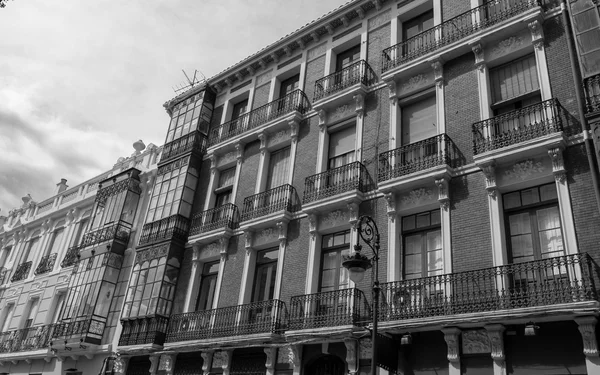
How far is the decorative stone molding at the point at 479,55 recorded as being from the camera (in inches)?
620

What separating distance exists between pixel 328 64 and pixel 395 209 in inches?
304

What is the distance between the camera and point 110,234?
24609mm

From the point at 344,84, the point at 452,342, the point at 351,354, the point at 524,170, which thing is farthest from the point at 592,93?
the point at 351,354

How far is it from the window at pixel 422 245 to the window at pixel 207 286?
8461 mm

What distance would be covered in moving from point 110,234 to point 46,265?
7533mm

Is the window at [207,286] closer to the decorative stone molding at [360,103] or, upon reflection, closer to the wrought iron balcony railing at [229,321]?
the wrought iron balcony railing at [229,321]

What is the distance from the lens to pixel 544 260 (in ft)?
39.5

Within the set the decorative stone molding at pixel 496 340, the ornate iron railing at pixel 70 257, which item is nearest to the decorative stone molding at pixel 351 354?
the decorative stone molding at pixel 496 340

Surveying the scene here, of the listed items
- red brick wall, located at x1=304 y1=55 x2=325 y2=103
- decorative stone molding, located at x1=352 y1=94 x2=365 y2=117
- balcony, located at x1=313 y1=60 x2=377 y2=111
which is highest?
red brick wall, located at x1=304 y1=55 x2=325 y2=103

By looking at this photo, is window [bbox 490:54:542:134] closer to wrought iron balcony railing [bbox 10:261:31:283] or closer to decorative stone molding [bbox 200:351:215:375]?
decorative stone molding [bbox 200:351:215:375]

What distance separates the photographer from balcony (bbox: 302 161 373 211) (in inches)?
658

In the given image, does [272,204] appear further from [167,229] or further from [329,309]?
[167,229]

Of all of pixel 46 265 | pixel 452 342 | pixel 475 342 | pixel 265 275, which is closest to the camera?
pixel 475 342

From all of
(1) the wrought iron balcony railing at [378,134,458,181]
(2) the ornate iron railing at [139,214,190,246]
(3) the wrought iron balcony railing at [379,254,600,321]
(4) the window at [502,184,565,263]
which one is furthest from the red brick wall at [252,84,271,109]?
(4) the window at [502,184,565,263]
